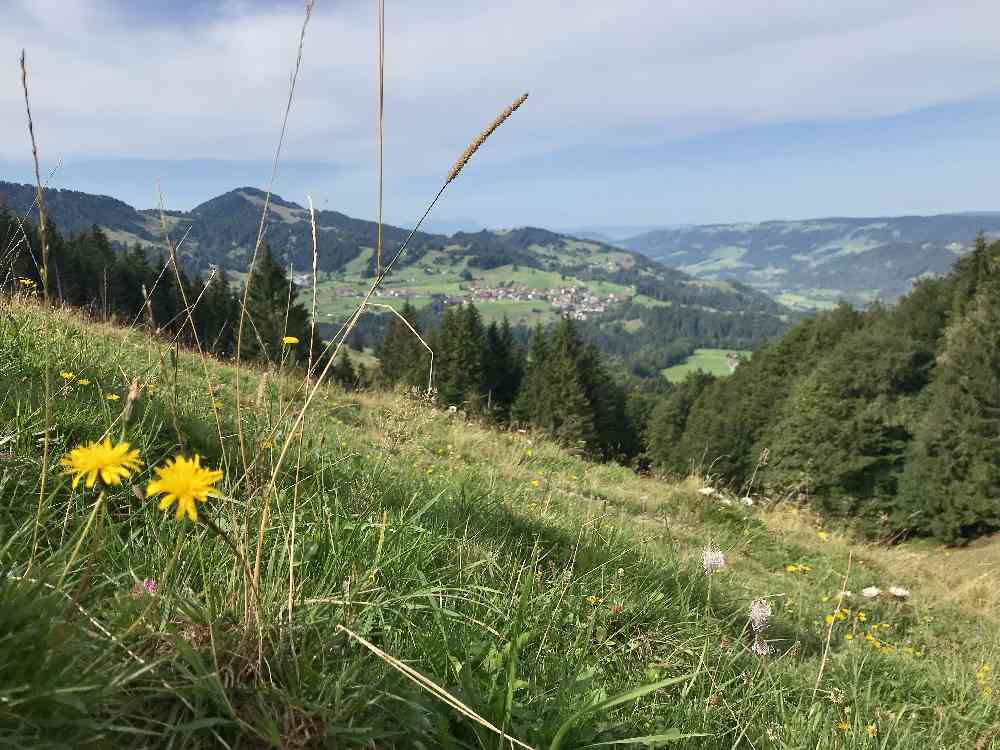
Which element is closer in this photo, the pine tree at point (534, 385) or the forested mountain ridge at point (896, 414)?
the forested mountain ridge at point (896, 414)

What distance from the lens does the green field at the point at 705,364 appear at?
484 feet

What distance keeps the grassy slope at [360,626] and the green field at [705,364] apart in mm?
140446

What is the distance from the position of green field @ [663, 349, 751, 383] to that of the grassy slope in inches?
5529

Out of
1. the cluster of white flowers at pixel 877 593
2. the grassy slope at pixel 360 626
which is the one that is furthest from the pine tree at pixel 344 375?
the cluster of white flowers at pixel 877 593

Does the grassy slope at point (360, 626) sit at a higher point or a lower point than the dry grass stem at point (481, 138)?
lower

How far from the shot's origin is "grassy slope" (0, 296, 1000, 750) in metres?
1.33

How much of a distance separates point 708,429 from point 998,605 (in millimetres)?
46698

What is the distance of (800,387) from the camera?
40000mm

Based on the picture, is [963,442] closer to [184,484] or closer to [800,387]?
[800,387]

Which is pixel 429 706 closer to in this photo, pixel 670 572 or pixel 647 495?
pixel 670 572

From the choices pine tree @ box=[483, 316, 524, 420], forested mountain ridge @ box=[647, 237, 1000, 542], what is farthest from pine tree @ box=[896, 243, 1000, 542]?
Result: pine tree @ box=[483, 316, 524, 420]

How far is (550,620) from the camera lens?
94.1 inches

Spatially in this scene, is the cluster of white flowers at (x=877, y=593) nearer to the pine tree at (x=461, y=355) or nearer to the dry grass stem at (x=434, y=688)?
the dry grass stem at (x=434, y=688)

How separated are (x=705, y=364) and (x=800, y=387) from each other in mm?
131643
